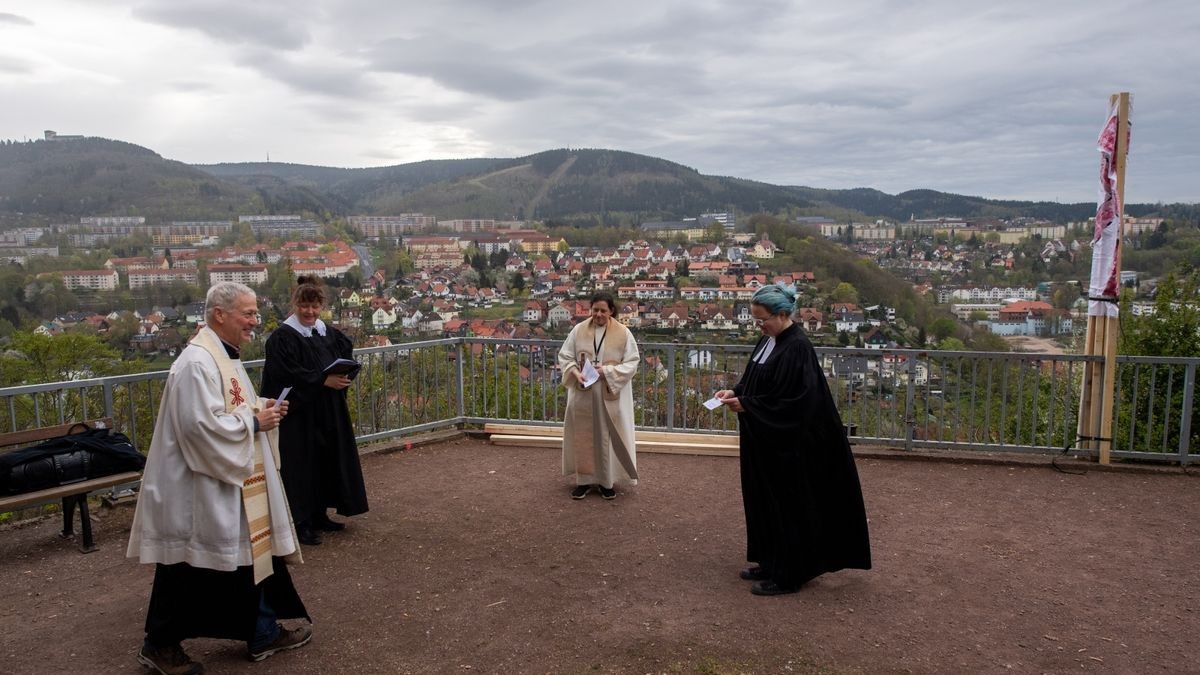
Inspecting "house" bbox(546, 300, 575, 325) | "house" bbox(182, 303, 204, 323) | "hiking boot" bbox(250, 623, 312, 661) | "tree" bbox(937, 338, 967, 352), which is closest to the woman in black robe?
"house" bbox(182, 303, 204, 323)

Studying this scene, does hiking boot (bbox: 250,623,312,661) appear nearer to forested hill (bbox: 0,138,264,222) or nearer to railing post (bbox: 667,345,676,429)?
railing post (bbox: 667,345,676,429)

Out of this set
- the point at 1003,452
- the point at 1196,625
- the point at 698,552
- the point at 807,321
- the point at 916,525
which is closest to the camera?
the point at 1196,625

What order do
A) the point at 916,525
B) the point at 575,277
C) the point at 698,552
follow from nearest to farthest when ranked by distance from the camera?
the point at 698,552 → the point at 916,525 → the point at 575,277

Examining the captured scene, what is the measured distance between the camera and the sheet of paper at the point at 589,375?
664 centimetres

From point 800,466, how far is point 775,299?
3.50ft

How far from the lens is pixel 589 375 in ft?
21.9

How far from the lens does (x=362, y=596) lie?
4711mm

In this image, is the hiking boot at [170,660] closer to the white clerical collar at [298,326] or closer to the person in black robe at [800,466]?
the white clerical collar at [298,326]

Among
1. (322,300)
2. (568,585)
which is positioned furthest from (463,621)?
(322,300)

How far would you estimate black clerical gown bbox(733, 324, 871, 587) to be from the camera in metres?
4.64

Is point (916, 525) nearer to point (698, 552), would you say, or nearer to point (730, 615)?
point (698, 552)

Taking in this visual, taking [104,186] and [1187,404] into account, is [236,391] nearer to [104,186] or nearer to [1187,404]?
[1187,404]

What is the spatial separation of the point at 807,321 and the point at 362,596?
38.7 ft

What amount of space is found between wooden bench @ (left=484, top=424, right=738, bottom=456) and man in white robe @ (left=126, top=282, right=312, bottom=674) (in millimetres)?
4865
